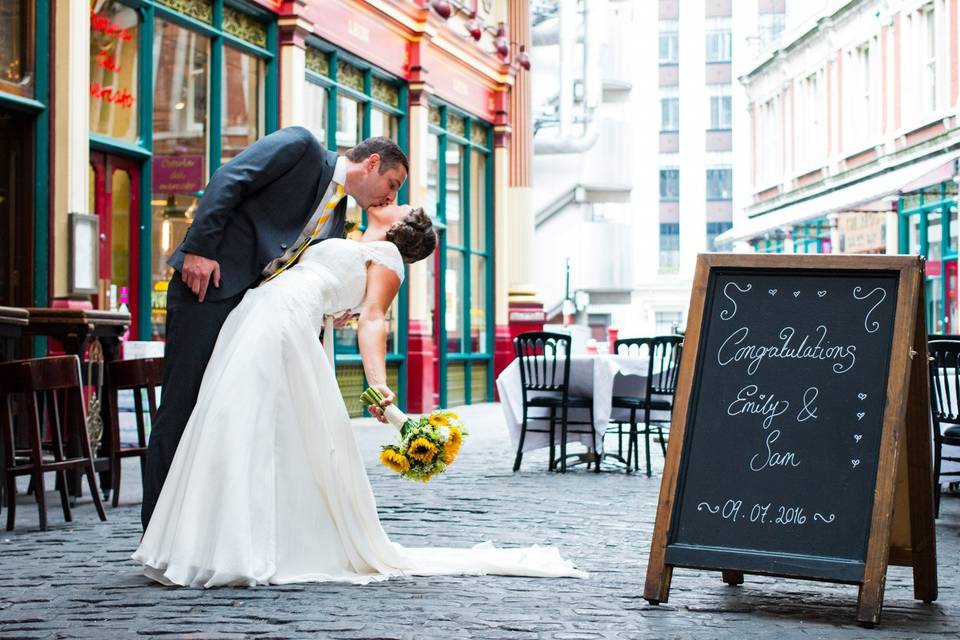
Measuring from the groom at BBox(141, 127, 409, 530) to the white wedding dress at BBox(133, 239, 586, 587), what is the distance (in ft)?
0.31

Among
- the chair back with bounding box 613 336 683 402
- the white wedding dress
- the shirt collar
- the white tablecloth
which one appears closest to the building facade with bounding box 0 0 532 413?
the shirt collar

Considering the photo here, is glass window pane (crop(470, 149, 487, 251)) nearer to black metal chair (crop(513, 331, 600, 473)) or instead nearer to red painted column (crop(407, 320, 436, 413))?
red painted column (crop(407, 320, 436, 413))

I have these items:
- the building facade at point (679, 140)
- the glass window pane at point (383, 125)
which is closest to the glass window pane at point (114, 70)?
the glass window pane at point (383, 125)

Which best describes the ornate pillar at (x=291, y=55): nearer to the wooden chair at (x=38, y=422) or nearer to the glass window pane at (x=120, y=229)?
the glass window pane at (x=120, y=229)

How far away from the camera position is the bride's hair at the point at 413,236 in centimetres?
569

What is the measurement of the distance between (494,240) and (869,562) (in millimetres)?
17436

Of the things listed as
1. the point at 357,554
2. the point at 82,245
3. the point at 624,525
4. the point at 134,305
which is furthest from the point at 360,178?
the point at 134,305

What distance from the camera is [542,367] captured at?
1121 centimetres

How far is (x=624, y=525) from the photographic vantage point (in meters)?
7.73

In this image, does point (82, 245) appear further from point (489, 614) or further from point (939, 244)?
point (939, 244)

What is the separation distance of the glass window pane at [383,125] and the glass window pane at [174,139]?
429 centimetres

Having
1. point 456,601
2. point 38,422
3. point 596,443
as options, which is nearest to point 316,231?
point 456,601

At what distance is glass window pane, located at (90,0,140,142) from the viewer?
11180 mm

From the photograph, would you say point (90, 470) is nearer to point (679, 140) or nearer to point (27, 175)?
point (27, 175)
